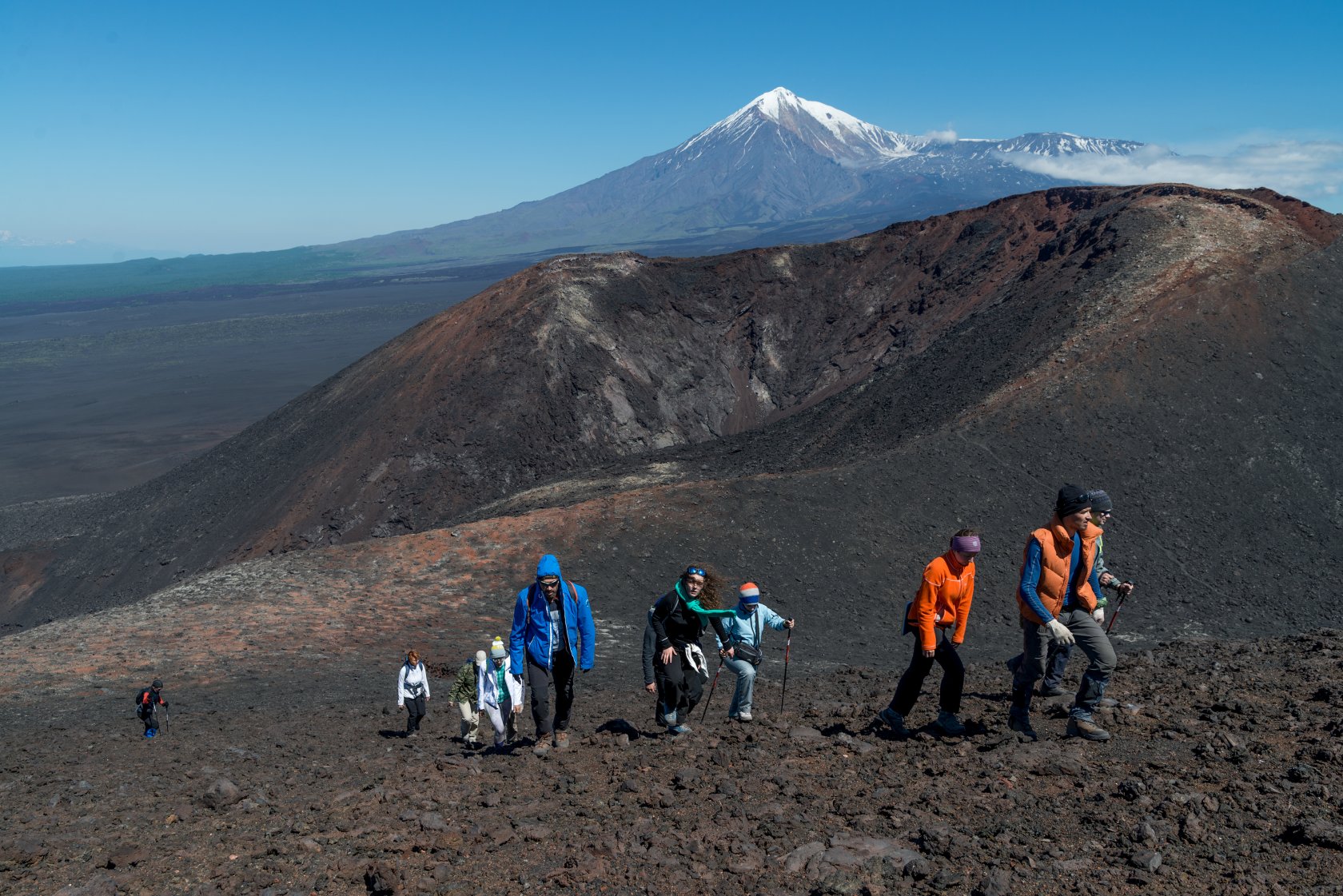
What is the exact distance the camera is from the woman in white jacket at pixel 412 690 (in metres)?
10.4

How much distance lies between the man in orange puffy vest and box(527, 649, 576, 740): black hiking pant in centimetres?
374

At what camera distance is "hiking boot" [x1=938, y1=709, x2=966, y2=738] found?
7512mm

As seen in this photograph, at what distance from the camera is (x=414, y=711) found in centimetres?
1056

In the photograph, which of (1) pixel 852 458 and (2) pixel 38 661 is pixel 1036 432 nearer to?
(1) pixel 852 458

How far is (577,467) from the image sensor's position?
3394 cm

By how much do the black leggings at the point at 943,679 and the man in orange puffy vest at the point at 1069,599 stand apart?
53 centimetres

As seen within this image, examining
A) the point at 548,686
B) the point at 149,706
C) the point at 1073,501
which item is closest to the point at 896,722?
the point at 1073,501

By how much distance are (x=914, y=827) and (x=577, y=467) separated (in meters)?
28.6

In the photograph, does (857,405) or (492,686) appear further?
(857,405)

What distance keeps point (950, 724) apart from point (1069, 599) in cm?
136

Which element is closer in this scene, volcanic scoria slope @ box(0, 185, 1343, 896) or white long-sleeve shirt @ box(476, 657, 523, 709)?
volcanic scoria slope @ box(0, 185, 1343, 896)

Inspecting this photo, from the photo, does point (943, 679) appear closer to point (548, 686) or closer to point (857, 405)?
point (548, 686)

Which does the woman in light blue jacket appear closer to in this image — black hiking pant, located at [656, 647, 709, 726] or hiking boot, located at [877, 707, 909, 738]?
black hiking pant, located at [656, 647, 709, 726]

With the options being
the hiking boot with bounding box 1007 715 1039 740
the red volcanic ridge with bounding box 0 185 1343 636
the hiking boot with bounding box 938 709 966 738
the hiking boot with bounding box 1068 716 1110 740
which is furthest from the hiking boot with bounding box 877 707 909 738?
the red volcanic ridge with bounding box 0 185 1343 636
